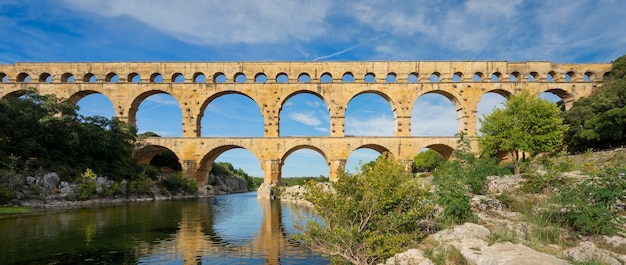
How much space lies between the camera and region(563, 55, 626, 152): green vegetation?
23.7 meters

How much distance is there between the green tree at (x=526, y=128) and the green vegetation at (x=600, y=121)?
248cm

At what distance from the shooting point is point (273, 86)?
108 feet

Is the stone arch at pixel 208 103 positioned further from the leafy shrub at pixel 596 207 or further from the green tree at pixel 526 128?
the leafy shrub at pixel 596 207

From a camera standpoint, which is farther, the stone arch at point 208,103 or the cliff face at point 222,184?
the cliff face at point 222,184

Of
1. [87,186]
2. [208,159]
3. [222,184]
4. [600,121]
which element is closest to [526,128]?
[600,121]

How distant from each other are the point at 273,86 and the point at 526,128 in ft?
66.1

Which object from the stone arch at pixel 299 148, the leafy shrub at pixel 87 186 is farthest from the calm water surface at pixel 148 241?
the stone arch at pixel 299 148

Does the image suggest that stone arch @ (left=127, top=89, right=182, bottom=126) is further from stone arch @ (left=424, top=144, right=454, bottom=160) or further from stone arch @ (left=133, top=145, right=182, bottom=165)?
stone arch @ (left=424, top=144, right=454, bottom=160)

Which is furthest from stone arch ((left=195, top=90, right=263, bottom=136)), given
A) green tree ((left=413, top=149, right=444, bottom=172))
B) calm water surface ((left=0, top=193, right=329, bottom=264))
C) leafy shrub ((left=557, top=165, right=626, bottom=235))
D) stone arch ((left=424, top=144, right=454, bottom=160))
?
green tree ((left=413, top=149, right=444, bottom=172))

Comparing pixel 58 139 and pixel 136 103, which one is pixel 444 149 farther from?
pixel 58 139

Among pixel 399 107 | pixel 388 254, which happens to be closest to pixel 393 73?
pixel 399 107

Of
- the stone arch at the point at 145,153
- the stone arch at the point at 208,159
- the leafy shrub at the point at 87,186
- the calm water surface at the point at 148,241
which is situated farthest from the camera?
the stone arch at the point at 145,153

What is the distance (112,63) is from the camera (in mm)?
33625

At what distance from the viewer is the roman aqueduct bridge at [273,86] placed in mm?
32469
